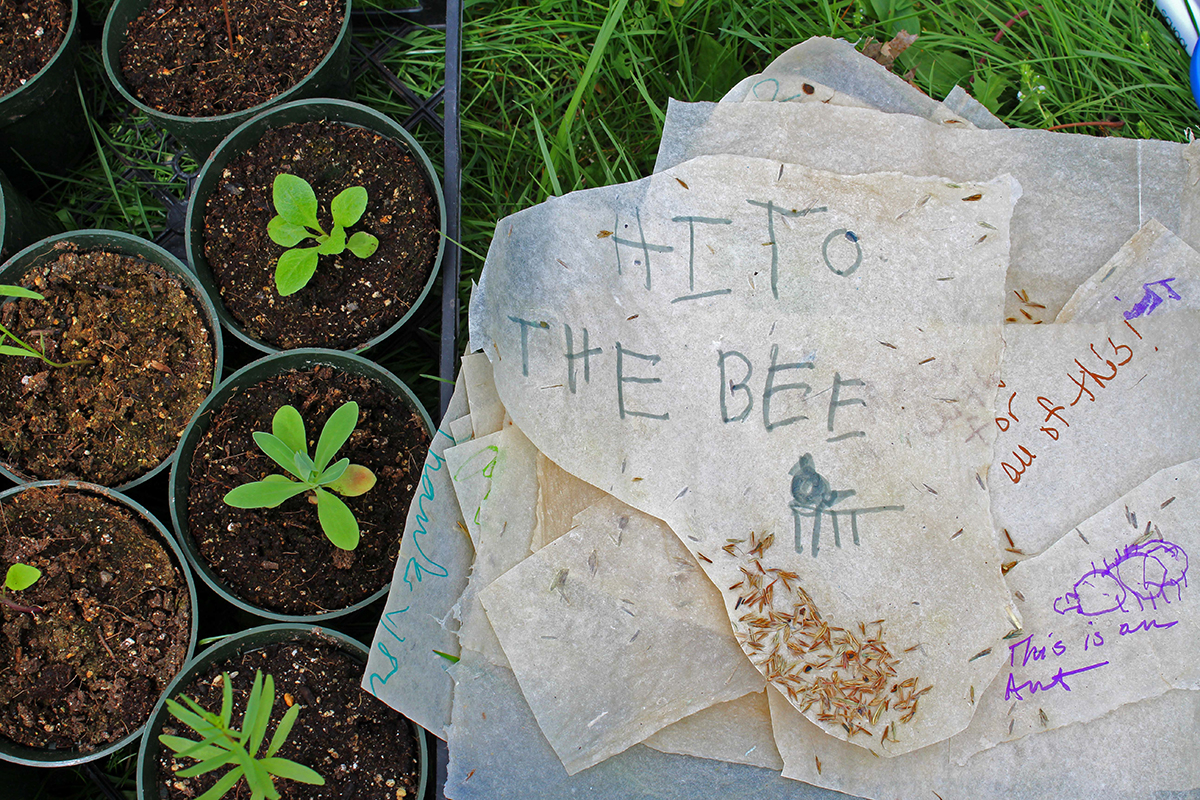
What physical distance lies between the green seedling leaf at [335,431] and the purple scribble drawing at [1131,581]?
82 centimetres

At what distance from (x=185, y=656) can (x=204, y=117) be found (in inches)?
26.9

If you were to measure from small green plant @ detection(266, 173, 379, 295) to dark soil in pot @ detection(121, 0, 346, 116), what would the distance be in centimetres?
20

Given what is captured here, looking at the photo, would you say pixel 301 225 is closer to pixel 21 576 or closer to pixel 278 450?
pixel 278 450

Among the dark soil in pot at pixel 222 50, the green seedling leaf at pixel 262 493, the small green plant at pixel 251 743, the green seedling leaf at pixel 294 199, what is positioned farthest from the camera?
the dark soil in pot at pixel 222 50

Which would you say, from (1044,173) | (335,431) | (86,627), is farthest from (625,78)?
(86,627)

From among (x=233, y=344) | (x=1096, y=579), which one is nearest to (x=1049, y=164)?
(x=1096, y=579)

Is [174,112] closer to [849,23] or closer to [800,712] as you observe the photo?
[849,23]

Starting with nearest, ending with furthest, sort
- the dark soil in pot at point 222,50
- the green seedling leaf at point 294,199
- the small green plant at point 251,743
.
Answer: the small green plant at point 251,743 → the green seedling leaf at point 294,199 → the dark soil in pot at point 222,50

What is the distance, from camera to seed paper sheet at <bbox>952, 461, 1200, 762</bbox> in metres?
0.92

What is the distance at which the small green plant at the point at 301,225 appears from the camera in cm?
96

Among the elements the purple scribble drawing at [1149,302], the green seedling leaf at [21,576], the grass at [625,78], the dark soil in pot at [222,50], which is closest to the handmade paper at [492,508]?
the grass at [625,78]

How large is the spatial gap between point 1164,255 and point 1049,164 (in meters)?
0.17

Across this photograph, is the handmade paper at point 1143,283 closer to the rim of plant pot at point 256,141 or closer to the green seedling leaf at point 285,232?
the rim of plant pot at point 256,141

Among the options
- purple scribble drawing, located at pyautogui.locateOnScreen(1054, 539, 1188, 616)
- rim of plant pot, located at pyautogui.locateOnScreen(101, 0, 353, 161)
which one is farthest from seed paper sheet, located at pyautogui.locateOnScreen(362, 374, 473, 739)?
purple scribble drawing, located at pyautogui.locateOnScreen(1054, 539, 1188, 616)
